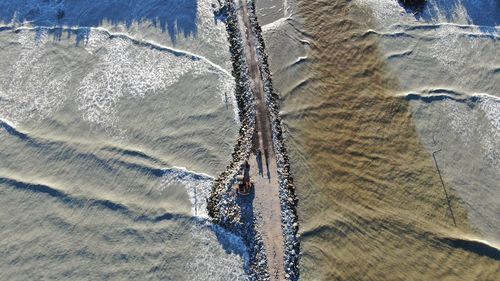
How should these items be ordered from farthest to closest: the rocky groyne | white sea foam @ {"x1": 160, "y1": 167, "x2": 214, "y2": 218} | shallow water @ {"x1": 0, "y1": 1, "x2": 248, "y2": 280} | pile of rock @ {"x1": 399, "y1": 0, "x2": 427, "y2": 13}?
1. pile of rock @ {"x1": 399, "y1": 0, "x2": 427, "y2": 13}
2. white sea foam @ {"x1": 160, "y1": 167, "x2": 214, "y2": 218}
3. shallow water @ {"x1": 0, "y1": 1, "x2": 248, "y2": 280}
4. the rocky groyne

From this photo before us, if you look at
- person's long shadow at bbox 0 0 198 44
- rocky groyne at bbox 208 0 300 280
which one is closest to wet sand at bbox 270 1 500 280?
rocky groyne at bbox 208 0 300 280

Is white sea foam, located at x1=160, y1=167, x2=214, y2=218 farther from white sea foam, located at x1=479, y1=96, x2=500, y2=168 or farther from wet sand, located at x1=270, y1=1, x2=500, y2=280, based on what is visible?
white sea foam, located at x1=479, y1=96, x2=500, y2=168

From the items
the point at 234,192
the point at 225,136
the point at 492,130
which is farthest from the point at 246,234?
the point at 492,130

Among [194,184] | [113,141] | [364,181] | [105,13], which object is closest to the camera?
[364,181]

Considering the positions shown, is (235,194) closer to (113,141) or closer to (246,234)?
(246,234)

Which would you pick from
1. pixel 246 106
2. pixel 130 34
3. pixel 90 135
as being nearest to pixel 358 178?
pixel 246 106
